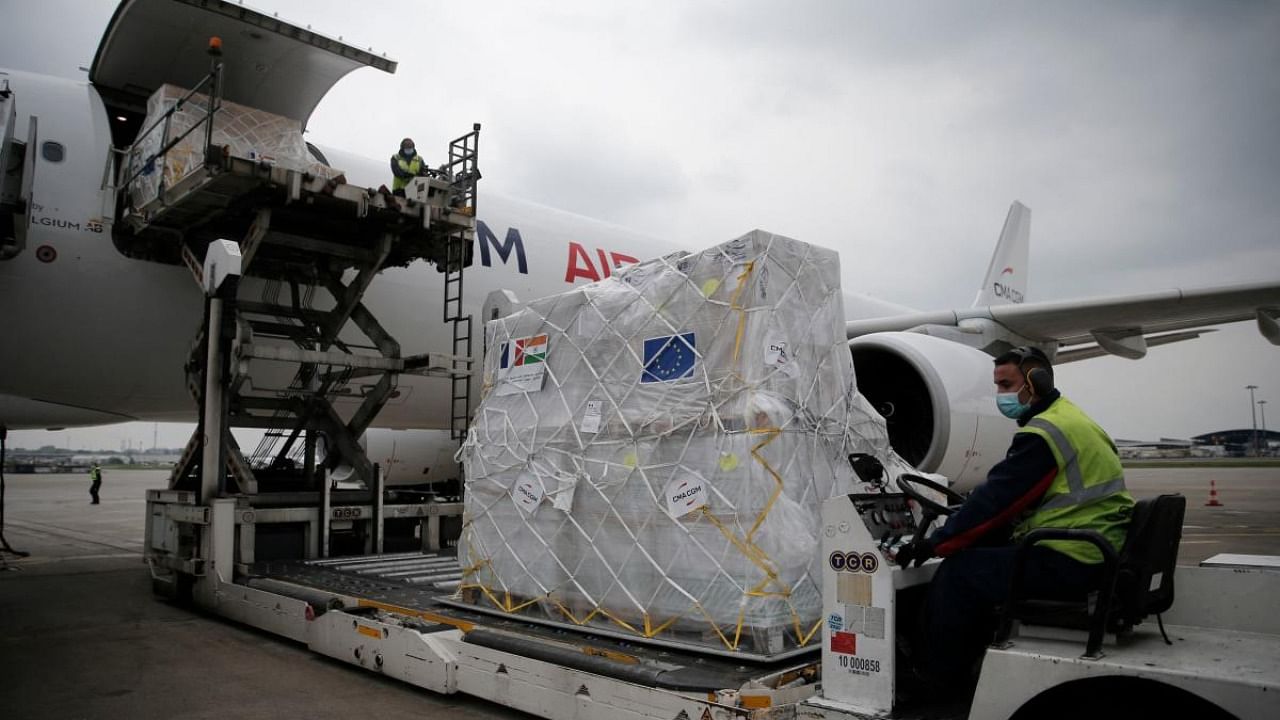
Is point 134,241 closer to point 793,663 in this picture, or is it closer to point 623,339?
point 623,339

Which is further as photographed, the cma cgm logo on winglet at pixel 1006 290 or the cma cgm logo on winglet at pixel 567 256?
the cma cgm logo on winglet at pixel 1006 290

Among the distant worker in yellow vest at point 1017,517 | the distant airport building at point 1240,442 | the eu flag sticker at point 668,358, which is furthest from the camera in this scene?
the distant airport building at point 1240,442

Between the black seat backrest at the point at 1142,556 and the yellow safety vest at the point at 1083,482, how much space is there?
8 centimetres

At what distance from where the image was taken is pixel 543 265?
33.4 ft

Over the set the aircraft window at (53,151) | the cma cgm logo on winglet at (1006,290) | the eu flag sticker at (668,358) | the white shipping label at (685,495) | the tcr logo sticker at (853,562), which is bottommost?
the tcr logo sticker at (853,562)

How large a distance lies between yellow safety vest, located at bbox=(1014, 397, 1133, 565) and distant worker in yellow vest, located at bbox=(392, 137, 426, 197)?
6.21 metres

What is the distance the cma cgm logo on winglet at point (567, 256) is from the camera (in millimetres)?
9688

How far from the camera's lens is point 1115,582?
8.40 feet

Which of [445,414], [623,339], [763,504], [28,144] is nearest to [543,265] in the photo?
[445,414]

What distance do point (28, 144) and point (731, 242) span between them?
6430mm

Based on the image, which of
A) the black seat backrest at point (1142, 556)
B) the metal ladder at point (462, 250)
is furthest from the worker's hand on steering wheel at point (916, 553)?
the metal ladder at point (462, 250)

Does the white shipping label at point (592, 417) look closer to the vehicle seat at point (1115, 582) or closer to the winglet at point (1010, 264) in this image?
the vehicle seat at point (1115, 582)

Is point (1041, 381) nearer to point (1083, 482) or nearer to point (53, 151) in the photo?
point (1083, 482)

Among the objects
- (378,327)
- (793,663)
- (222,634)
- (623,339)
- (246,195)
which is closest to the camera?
(793,663)
